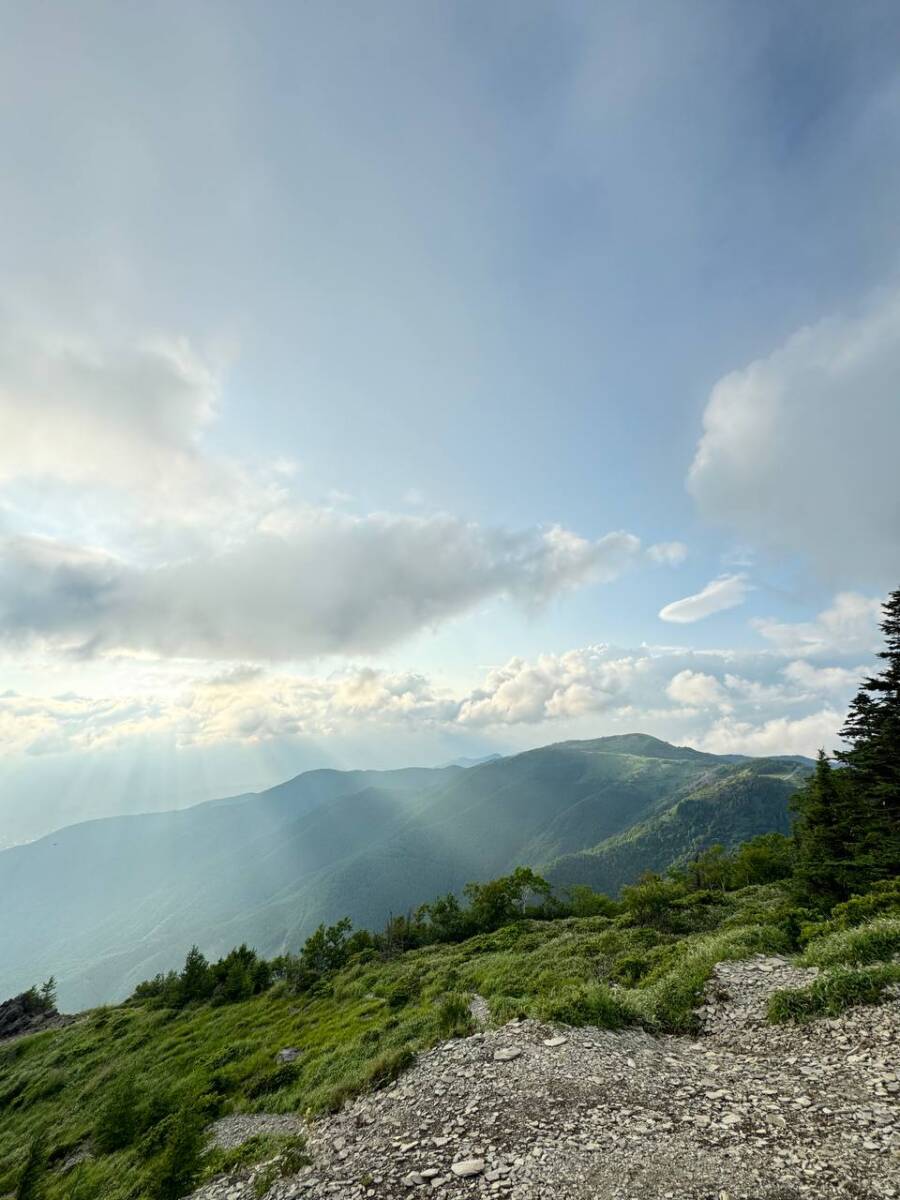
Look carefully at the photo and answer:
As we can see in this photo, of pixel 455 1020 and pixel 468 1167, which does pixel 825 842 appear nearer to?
pixel 455 1020

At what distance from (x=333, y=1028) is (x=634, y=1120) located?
27277 mm

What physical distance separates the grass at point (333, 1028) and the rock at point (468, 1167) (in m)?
5.91

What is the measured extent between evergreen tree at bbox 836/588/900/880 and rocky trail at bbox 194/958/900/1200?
22.5 m

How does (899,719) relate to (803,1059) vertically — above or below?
above

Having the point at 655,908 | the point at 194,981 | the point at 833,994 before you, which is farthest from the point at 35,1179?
the point at 655,908

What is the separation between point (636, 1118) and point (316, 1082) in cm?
1668

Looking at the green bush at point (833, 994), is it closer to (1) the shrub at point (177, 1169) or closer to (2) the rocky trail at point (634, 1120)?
(2) the rocky trail at point (634, 1120)

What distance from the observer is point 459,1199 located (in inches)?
382

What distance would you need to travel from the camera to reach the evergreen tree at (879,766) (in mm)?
31427

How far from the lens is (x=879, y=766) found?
1432 inches

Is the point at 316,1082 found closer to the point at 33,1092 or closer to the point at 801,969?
the point at 801,969

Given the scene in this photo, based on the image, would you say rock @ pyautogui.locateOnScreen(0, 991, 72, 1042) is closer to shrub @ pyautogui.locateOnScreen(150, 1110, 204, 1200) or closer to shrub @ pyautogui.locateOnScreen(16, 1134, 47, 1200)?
shrub @ pyautogui.locateOnScreen(16, 1134, 47, 1200)

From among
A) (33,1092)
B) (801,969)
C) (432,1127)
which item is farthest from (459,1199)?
(33,1092)

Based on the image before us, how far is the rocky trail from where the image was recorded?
30.7 feet
